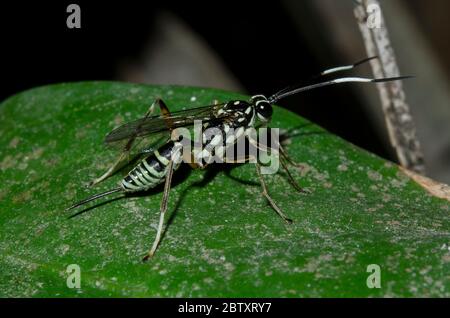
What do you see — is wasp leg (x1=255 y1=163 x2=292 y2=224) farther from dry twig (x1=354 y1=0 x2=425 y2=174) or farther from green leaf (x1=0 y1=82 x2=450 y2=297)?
dry twig (x1=354 y1=0 x2=425 y2=174)

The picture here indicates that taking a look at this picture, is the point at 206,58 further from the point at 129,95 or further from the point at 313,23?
the point at 129,95

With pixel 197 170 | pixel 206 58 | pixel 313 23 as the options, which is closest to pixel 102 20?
pixel 206 58

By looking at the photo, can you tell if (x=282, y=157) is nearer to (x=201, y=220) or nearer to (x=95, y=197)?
(x=201, y=220)

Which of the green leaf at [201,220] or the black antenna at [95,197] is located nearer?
the green leaf at [201,220]

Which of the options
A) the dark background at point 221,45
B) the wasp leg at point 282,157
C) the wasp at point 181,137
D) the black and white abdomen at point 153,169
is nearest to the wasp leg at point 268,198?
the wasp at point 181,137

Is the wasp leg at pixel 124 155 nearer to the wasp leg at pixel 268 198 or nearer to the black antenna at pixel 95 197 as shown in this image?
the black antenna at pixel 95 197

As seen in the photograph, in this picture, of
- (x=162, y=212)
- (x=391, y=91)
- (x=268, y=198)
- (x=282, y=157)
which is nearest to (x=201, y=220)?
(x=162, y=212)

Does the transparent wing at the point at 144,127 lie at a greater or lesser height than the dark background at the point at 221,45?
lesser

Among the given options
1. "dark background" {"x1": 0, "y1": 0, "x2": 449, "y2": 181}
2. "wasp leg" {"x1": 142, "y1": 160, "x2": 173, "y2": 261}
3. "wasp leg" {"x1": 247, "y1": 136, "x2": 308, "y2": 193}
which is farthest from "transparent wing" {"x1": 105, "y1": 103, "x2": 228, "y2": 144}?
"dark background" {"x1": 0, "y1": 0, "x2": 449, "y2": 181}
